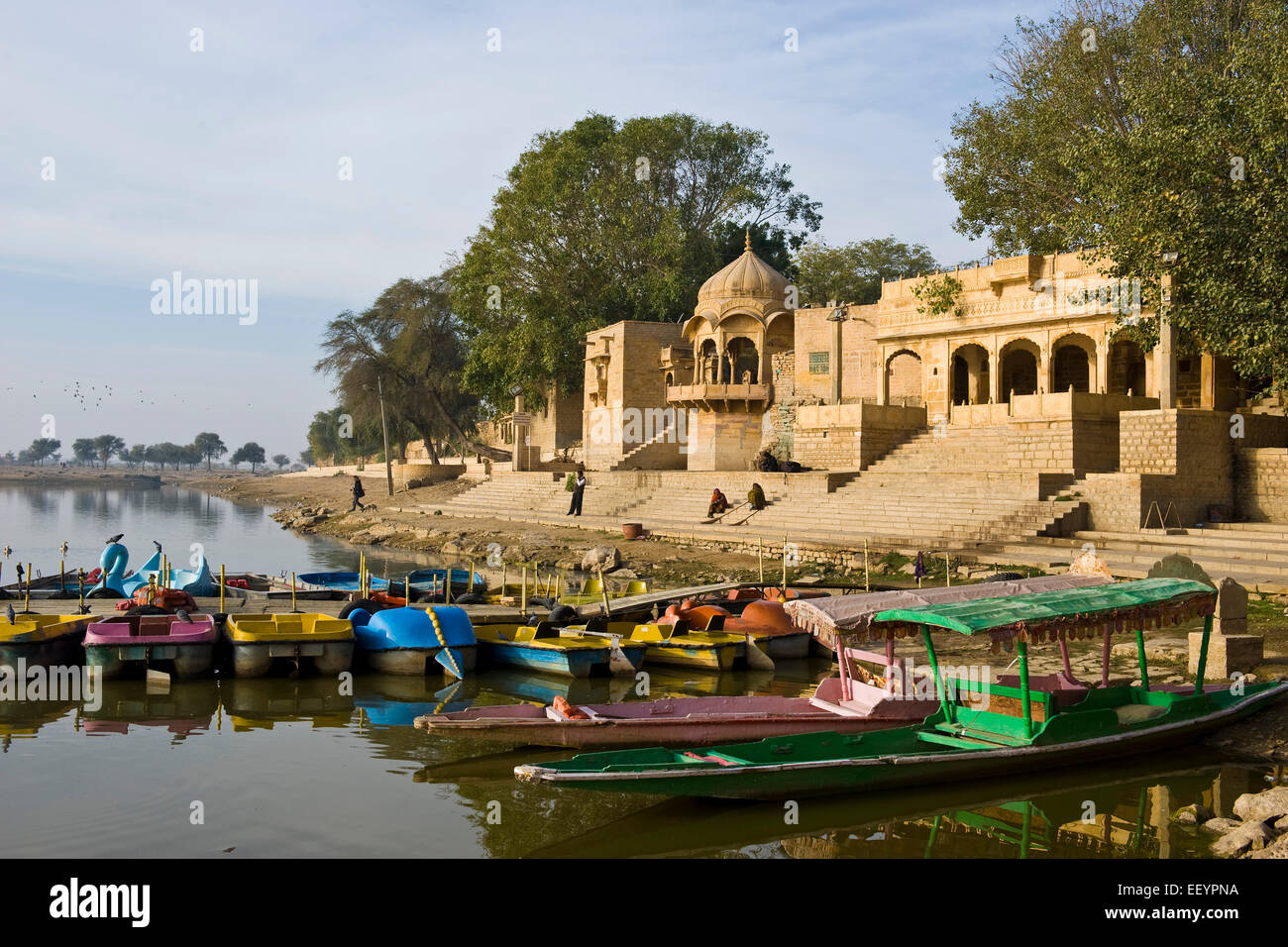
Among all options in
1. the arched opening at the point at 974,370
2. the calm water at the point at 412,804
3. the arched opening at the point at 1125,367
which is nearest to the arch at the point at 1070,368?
the arched opening at the point at 1125,367

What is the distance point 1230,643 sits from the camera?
39.0 ft

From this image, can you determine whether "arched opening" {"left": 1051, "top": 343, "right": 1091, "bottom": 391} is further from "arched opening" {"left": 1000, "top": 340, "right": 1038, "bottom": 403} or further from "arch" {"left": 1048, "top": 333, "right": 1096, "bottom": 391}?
"arched opening" {"left": 1000, "top": 340, "right": 1038, "bottom": 403}

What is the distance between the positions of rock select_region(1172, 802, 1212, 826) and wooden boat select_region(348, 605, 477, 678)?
27.9ft

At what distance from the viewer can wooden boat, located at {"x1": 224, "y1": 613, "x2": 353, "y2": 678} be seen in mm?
13672

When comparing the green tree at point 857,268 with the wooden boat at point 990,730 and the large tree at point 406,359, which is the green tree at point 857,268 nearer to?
the large tree at point 406,359

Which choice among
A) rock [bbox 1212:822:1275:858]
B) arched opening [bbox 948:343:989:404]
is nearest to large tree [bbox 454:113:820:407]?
arched opening [bbox 948:343:989:404]

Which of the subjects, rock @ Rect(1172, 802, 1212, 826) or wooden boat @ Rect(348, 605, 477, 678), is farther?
wooden boat @ Rect(348, 605, 477, 678)

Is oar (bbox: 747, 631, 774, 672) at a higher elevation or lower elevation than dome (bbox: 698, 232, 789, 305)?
lower

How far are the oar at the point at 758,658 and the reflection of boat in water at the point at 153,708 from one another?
6.62 meters

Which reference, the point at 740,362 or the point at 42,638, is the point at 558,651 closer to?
the point at 42,638

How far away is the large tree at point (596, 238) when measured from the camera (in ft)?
149

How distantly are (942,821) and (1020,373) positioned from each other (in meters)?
28.4

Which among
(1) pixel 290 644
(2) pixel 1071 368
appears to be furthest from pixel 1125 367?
(1) pixel 290 644
